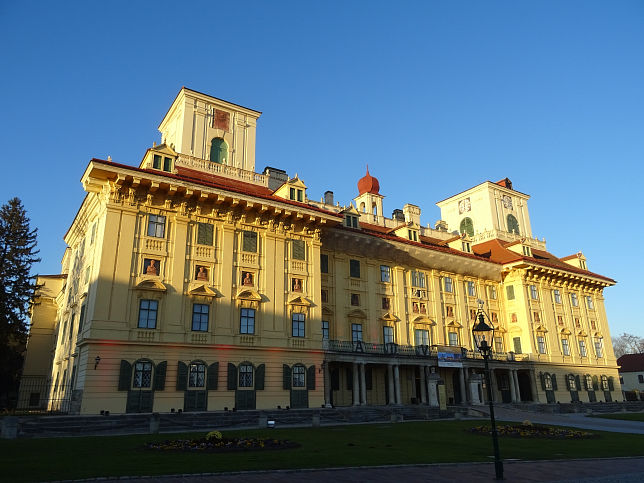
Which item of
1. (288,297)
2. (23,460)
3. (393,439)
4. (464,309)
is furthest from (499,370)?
(23,460)

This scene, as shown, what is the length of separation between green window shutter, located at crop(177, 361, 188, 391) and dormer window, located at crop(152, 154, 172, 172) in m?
12.7

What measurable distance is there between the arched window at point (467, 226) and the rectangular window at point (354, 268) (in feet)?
84.6

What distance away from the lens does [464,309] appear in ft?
152

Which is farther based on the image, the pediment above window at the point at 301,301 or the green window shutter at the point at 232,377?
the pediment above window at the point at 301,301

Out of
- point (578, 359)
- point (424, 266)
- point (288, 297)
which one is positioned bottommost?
point (578, 359)

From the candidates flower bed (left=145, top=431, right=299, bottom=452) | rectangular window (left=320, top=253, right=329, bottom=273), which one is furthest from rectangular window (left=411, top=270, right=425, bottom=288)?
flower bed (left=145, top=431, right=299, bottom=452)

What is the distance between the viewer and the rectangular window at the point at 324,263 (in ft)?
126

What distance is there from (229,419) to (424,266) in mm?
25391

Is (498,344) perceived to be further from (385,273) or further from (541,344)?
(385,273)

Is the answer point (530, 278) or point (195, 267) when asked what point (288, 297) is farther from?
point (530, 278)

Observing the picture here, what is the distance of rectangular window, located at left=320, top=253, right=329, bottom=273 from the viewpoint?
38.5 m

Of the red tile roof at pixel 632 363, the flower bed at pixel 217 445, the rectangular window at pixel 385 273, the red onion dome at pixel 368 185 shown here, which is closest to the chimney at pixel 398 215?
the red onion dome at pixel 368 185

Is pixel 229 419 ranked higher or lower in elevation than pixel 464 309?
lower

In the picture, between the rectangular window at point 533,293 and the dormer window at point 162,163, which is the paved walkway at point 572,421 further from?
the dormer window at point 162,163
